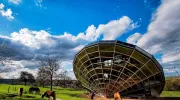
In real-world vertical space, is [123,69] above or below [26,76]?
below

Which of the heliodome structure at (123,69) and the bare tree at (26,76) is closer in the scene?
the heliodome structure at (123,69)

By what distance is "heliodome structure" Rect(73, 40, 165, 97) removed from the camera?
2422 centimetres

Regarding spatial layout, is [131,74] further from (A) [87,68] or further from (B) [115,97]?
(A) [87,68]

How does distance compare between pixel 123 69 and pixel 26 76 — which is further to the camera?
pixel 26 76

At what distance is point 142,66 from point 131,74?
5.33 ft

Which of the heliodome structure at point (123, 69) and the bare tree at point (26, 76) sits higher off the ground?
the bare tree at point (26, 76)

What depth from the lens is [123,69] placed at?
2503 cm

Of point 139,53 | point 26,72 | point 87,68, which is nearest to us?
point 139,53

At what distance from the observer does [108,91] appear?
26.3 metres

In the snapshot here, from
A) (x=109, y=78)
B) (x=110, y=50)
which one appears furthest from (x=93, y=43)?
(x=109, y=78)

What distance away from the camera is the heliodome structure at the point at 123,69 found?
79.5ft

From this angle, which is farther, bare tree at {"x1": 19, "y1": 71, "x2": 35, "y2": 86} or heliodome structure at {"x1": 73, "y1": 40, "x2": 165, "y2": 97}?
→ bare tree at {"x1": 19, "y1": 71, "x2": 35, "y2": 86}

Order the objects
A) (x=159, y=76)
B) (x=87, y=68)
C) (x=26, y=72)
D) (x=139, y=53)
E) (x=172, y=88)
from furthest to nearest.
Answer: (x=26, y=72) < (x=172, y=88) < (x=87, y=68) < (x=159, y=76) < (x=139, y=53)

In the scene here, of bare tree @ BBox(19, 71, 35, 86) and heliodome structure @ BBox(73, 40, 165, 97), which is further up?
bare tree @ BBox(19, 71, 35, 86)
